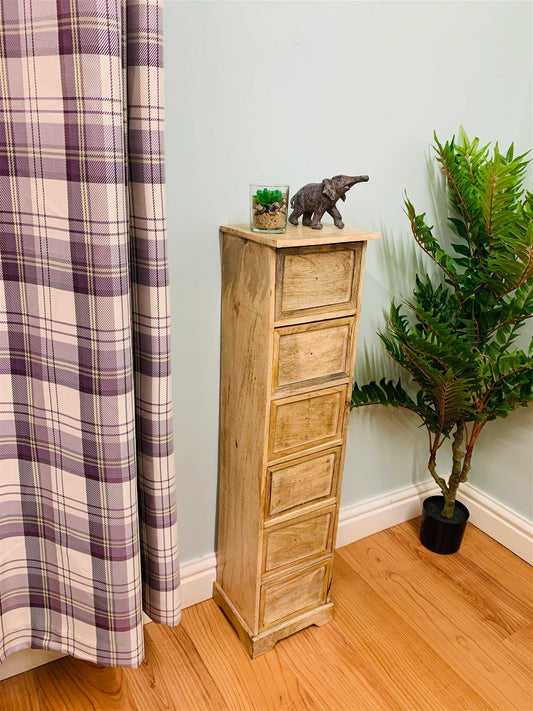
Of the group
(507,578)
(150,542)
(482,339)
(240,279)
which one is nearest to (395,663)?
(507,578)

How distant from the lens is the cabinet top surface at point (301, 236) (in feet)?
3.43

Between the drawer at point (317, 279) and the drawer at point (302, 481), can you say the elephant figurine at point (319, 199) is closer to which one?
the drawer at point (317, 279)

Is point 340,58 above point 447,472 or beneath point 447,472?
above

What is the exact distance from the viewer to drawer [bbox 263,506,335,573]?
1300mm

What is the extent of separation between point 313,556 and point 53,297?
2.86 feet

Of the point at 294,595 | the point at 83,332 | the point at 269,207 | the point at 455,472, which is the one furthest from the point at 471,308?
the point at 83,332

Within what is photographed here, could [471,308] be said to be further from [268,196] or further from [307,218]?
[268,196]

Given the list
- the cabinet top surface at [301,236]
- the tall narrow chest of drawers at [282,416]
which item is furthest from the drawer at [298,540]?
the cabinet top surface at [301,236]

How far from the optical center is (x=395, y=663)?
1.36 m

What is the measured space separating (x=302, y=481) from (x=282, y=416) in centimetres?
19

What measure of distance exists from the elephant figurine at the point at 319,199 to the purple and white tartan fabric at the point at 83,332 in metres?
0.37

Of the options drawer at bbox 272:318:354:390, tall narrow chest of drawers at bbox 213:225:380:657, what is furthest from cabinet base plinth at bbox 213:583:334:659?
drawer at bbox 272:318:354:390

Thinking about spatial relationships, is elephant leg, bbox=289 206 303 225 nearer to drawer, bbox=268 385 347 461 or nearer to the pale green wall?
the pale green wall

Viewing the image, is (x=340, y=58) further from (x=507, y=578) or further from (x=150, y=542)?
(x=507, y=578)
